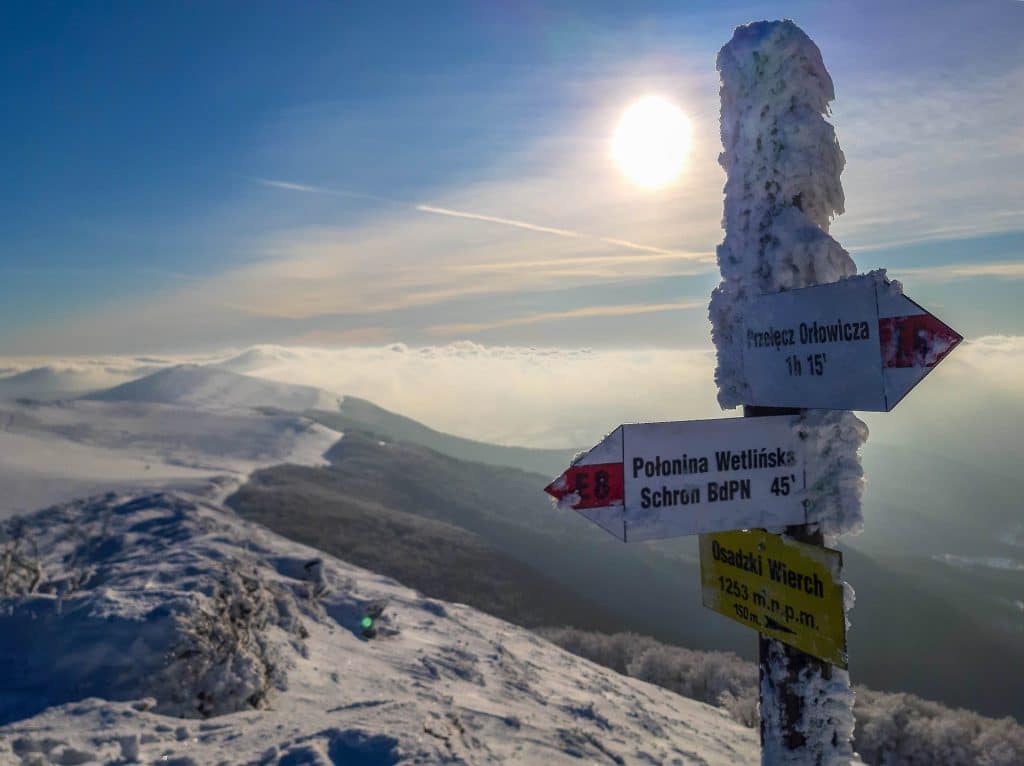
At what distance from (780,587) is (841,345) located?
1546 millimetres

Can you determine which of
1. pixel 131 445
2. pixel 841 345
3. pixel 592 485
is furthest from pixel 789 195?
pixel 131 445

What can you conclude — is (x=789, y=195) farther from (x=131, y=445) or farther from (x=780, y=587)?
(x=131, y=445)

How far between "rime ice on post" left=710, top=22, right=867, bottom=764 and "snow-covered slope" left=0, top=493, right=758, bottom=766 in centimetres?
590

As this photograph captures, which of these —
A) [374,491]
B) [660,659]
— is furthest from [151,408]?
[660,659]

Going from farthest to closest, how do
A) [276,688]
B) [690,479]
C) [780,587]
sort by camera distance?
[276,688] < [780,587] < [690,479]

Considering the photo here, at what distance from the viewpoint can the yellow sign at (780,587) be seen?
153 inches

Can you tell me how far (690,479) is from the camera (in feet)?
13.1

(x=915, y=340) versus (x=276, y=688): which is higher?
(x=915, y=340)

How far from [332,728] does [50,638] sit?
7421 mm

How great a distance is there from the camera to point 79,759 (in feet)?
28.5

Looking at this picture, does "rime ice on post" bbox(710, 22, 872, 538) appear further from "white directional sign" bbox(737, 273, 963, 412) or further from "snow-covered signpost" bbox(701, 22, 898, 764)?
"white directional sign" bbox(737, 273, 963, 412)

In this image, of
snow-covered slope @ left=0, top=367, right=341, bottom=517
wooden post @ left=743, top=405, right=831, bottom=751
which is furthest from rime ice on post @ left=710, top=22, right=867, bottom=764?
snow-covered slope @ left=0, top=367, right=341, bottom=517

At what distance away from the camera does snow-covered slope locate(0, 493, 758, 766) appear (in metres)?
9.20

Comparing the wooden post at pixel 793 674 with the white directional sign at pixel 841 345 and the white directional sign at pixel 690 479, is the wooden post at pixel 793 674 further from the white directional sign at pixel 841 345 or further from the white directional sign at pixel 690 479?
the white directional sign at pixel 841 345
